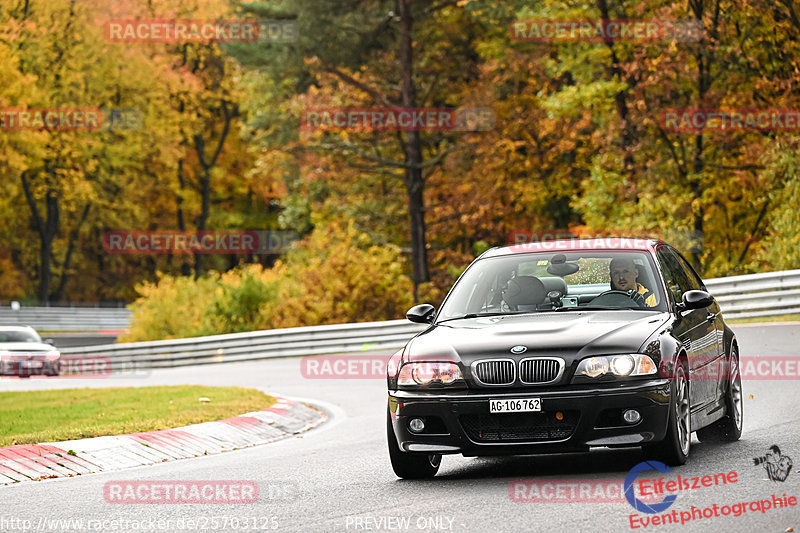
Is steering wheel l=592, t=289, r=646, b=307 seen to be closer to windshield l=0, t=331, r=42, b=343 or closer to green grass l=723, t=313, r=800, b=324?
green grass l=723, t=313, r=800, b=324

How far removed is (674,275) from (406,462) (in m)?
2.95

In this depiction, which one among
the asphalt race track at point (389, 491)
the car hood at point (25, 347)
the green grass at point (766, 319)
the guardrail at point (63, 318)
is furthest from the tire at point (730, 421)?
the guardrail at point (63, 318)

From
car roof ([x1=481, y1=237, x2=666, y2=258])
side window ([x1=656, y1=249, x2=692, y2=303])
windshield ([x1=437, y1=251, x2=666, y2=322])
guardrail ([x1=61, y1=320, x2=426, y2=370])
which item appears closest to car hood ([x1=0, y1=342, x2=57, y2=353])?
guardrail ([x1=61, y1=320, x2=426, y2=370])

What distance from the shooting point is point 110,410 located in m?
16.2

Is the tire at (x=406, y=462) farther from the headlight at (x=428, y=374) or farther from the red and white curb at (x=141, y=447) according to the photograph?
the red and white curb at (x=141, y=447)

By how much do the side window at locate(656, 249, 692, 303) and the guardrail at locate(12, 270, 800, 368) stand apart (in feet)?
44.6

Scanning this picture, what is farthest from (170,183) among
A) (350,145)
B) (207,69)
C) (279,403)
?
(279,403)

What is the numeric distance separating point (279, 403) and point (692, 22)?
74.1 feet

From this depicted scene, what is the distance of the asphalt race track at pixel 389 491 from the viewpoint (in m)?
7.22

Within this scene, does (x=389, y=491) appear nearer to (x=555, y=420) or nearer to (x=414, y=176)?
(x=555, y=420)

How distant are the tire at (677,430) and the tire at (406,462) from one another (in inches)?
63.8

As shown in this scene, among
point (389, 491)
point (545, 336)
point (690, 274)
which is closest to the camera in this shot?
point (545, 336)

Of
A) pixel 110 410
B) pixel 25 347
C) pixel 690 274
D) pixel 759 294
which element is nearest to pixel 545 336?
pixel 690 274

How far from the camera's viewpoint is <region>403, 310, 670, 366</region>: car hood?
331 inches
